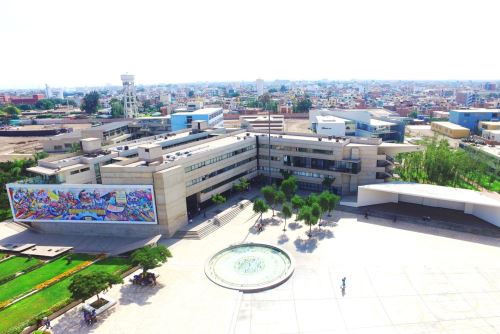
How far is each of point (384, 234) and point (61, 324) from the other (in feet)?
137

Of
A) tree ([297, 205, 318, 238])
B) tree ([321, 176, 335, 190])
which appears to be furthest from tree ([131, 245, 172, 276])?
tree ([321, 176, 335, 190])

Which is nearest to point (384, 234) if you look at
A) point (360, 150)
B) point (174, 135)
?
point (360, 150)

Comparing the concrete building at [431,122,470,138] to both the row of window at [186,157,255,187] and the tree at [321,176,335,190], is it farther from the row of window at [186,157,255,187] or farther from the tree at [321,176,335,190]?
the row of window at [186,157,255,187]

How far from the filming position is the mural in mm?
→ 47062

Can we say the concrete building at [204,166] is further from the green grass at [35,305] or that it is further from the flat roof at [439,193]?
the green grass at [35,305]

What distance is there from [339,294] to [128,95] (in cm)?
15212

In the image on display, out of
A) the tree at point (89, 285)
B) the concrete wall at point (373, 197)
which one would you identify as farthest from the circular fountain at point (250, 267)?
the concrete wall at point (373, 197)

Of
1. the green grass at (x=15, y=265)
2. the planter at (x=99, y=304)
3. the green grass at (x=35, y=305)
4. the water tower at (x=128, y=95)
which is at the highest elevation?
the water tower at (x=128, y=95)

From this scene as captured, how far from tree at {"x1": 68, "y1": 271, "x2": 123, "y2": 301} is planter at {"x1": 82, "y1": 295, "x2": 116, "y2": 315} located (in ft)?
3.33

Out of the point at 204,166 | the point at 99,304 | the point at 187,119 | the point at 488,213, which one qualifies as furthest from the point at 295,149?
the point at 187,119

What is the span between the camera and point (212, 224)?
51.6m

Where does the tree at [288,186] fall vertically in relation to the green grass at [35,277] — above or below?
above

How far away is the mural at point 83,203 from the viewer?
1853 inches

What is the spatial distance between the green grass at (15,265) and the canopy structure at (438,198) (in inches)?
2000
